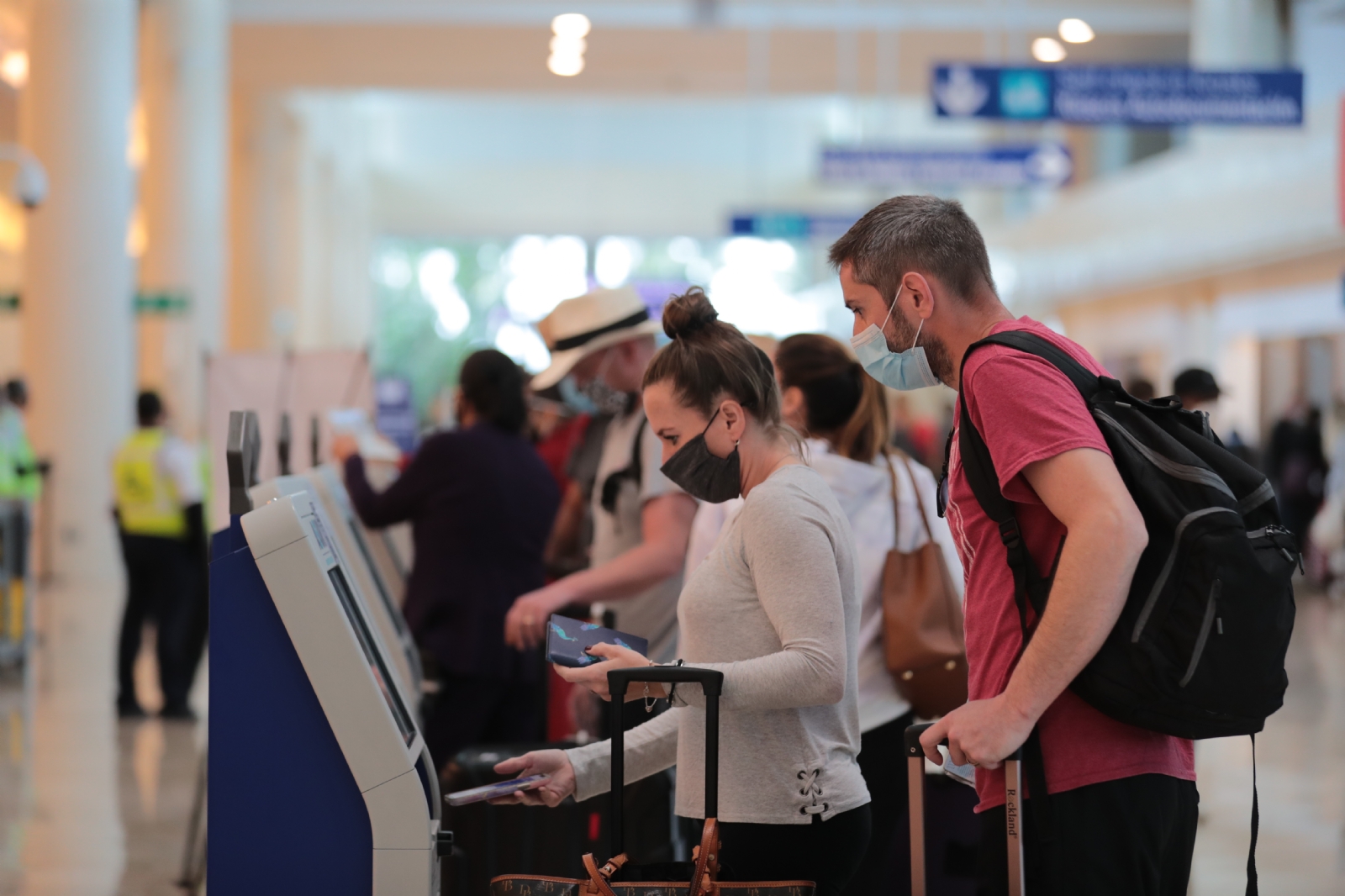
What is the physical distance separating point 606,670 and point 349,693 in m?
0.41

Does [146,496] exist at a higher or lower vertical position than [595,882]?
higher

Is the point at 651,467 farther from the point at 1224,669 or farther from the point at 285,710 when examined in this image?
the point at 1224,669

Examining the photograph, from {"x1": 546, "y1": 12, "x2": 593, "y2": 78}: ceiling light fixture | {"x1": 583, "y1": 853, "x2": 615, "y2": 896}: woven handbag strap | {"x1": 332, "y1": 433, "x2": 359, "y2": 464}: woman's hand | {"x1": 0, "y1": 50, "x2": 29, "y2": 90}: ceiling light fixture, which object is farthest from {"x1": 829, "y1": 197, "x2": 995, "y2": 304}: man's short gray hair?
{"x1": 0, "y1": 50, "x2": 29, "y2": 90}: ceiling light fixture

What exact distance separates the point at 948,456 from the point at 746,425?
333 millimetres

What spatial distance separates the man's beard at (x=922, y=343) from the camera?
6.21 ft

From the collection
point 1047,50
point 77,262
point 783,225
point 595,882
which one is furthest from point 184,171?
point 595,882

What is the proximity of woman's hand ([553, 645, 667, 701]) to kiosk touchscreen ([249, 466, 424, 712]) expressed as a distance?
1.19 metres

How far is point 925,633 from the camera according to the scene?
113 inches

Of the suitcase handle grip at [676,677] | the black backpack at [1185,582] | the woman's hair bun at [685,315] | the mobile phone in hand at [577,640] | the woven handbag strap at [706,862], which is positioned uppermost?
the woman's hair bun at [685,315]

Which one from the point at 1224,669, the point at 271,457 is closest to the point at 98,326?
the point at 271,457

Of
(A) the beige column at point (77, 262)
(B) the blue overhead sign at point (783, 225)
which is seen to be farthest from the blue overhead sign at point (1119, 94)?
(A) the beige column at point (77, 262)

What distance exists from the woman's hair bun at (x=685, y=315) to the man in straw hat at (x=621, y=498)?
895 millimetres

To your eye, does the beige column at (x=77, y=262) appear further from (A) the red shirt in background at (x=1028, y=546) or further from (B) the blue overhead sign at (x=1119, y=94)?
(A) the red shirt in background at (x=1028, y=546)

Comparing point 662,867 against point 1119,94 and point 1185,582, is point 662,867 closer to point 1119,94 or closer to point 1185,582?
point 1185,582
